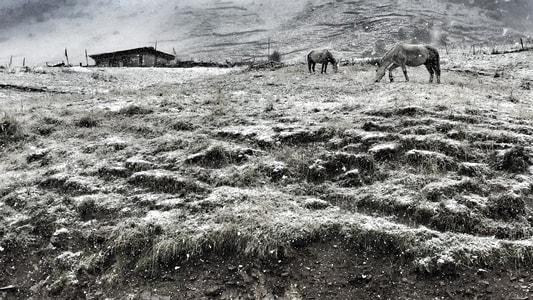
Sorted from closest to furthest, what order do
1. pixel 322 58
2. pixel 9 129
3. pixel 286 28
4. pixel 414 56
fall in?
pixel 9 129
pixel 414 56
pixel 322 58
pixel 286 28

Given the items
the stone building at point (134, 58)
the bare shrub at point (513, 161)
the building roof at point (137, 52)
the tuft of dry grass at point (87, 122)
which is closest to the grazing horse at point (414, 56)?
the bare shrub at point (513, 161)

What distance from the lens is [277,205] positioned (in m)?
6.86

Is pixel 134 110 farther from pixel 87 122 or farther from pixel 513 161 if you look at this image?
pixel 513 161

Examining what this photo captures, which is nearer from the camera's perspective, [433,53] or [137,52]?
[433,53]

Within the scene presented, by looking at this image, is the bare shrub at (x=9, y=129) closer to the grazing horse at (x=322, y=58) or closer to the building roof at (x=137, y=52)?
the grazing horse at (x=322, y=58)

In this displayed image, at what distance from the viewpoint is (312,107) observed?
42.9 ft

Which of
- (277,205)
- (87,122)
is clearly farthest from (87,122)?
(277,205)

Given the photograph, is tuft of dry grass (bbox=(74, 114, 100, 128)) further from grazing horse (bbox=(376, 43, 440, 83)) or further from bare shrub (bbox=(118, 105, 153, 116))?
grazing horse (bbox=(376, 43, 440, 83))

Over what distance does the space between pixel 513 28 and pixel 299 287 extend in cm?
13580

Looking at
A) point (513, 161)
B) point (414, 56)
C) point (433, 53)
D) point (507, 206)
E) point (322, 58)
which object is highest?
point (322, 58)

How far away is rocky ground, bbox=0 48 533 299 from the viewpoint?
5.29 meters

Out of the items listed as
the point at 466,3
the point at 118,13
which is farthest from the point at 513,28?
the point at 118,13

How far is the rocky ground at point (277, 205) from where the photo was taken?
5.29m

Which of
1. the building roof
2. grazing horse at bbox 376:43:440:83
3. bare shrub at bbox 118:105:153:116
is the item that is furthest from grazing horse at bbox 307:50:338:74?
the building roof
